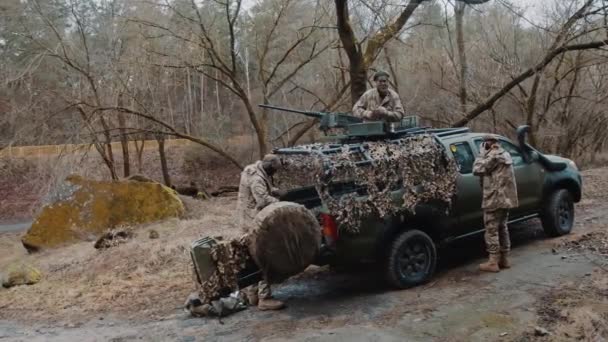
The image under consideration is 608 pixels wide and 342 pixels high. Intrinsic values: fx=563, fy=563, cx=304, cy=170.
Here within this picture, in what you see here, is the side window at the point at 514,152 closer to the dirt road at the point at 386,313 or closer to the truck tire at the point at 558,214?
the truck tire at the point at 558,214

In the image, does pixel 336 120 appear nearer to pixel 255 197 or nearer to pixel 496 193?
pixel 255 197

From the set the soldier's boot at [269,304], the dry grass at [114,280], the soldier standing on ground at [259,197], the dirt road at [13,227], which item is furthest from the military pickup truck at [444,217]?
the dirt road at [13,227]

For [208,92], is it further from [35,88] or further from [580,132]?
[580,132]

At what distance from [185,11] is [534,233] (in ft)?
35.6

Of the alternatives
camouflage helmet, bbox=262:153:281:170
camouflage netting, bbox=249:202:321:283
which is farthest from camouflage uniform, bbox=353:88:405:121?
camouflage netting, bbox=249:202:321:283

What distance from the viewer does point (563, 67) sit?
20891 mm

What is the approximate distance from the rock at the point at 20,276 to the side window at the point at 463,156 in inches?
272

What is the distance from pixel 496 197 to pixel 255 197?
9.93 feet

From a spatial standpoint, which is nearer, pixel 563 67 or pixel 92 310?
pixel 92 310

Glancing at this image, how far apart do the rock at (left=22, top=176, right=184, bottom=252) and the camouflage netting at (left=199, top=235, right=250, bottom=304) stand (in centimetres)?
622

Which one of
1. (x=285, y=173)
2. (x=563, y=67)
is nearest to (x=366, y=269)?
(x=285, y=173)

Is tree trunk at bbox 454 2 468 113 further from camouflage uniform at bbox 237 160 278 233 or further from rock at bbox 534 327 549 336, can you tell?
rock at bbox 534 327 549 336

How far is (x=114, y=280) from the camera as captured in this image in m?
8.59

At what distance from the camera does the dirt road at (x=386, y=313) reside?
18.0 feet
